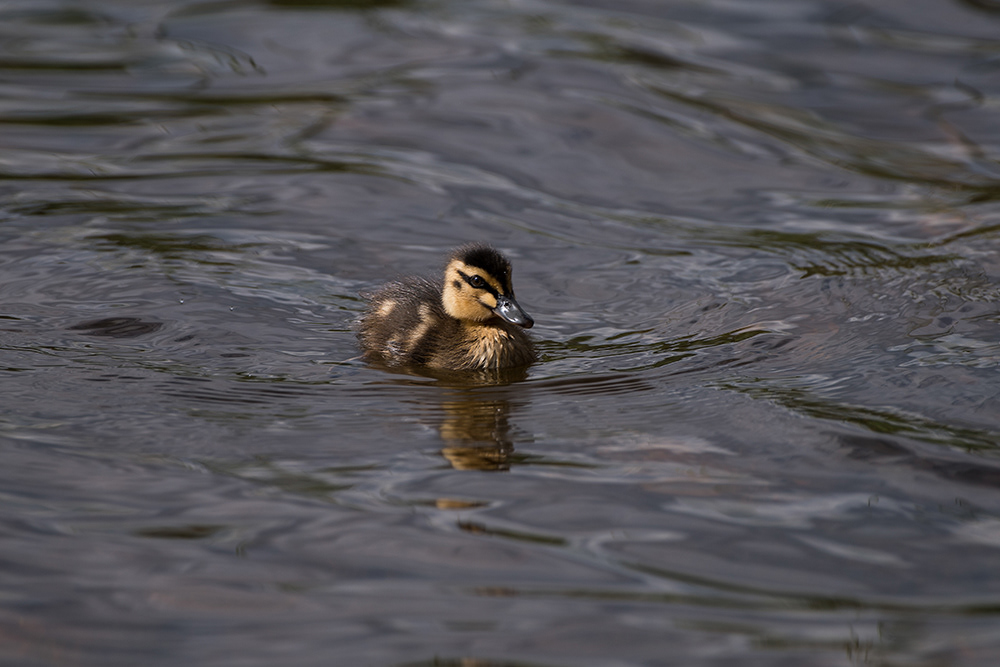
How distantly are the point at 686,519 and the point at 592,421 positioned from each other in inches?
34.5

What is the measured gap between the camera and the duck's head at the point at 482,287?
19.4 feet

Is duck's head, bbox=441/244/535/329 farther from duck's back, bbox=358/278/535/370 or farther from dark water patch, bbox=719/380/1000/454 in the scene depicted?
dark water patch, bbox=719/380/1000/454

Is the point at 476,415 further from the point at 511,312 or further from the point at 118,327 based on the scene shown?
the point at 118,327

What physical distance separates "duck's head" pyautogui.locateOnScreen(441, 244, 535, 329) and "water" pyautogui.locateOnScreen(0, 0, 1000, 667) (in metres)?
0.29

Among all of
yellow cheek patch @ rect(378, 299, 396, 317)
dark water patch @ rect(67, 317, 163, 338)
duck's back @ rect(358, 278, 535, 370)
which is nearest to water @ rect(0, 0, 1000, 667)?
dark water patch @ rect(67, 317, 163, 338)

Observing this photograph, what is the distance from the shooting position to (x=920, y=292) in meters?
6.63

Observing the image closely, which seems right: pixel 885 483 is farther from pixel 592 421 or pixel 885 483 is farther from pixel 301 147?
pixel 301 147

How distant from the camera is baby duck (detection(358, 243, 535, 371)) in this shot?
5.93 meters

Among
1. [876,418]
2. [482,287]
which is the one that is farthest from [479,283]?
[876,418]

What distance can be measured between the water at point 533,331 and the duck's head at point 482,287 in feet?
0.97

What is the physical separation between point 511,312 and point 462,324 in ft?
1.20

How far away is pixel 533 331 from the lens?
21.4ft

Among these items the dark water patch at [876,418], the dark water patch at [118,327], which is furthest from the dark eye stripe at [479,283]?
the dark water patch at [118,327]

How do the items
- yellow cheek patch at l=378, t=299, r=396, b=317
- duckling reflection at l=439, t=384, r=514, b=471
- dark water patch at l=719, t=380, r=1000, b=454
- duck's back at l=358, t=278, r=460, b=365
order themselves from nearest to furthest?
duckling reflection at l=439, t=384, r=514, b=471
dark water patch at l=719, t=380, r=1000, b=454
duck's back at l=358, t=278, r=460, b=365
yellow cheek patch at l=378, t=299, r=396, b=317
